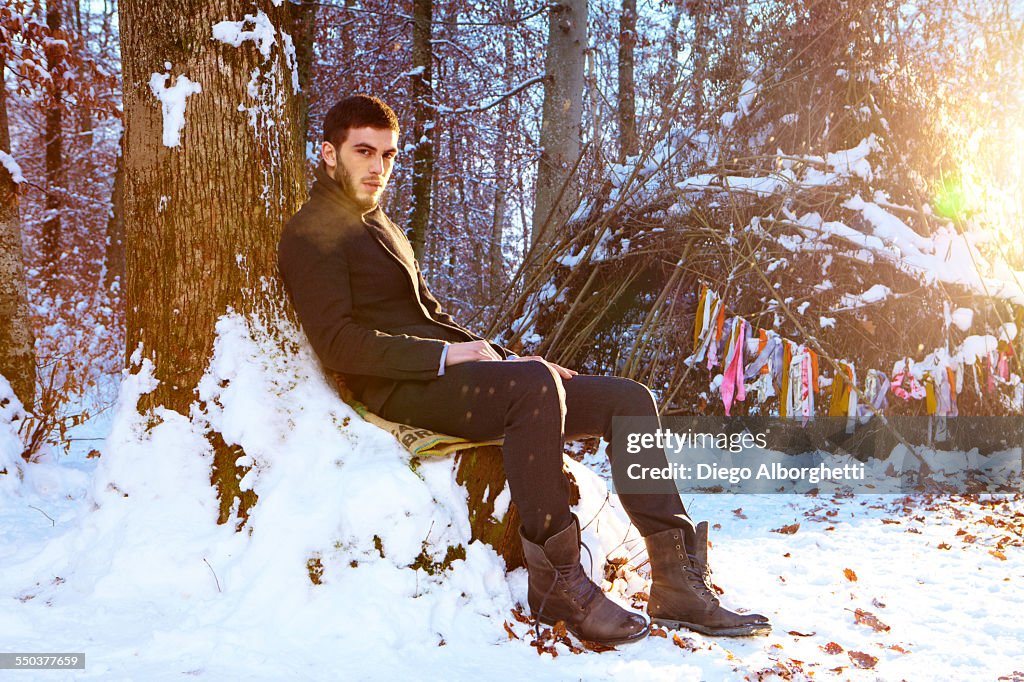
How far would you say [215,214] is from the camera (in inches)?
114

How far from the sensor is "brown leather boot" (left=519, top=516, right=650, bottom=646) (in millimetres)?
2438

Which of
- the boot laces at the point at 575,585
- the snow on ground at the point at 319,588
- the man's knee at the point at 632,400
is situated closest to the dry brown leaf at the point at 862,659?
the snow on ground at the point at 319,588

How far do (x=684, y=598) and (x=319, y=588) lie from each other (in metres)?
1.21

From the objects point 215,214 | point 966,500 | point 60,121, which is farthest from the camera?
point 60,121

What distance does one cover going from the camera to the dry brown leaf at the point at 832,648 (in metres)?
2.58

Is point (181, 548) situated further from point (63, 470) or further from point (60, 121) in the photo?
point (60, 121)

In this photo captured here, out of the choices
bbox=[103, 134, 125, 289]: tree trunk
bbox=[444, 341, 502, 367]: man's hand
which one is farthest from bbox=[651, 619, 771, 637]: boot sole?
bbox=[103, 134, 125, 289]: tree trunk

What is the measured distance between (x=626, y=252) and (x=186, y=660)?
481 cm

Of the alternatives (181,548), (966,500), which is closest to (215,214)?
(181,548)

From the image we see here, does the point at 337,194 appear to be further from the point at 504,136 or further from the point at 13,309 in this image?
the point at 504,136

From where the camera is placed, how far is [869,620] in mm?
2883

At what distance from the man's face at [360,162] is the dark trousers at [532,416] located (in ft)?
2.42

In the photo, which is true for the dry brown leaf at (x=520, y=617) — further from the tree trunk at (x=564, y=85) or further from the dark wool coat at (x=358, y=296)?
the tree trunk at (x=564, y=85)

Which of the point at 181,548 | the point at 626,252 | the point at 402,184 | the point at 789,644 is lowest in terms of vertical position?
the point at 789,644
